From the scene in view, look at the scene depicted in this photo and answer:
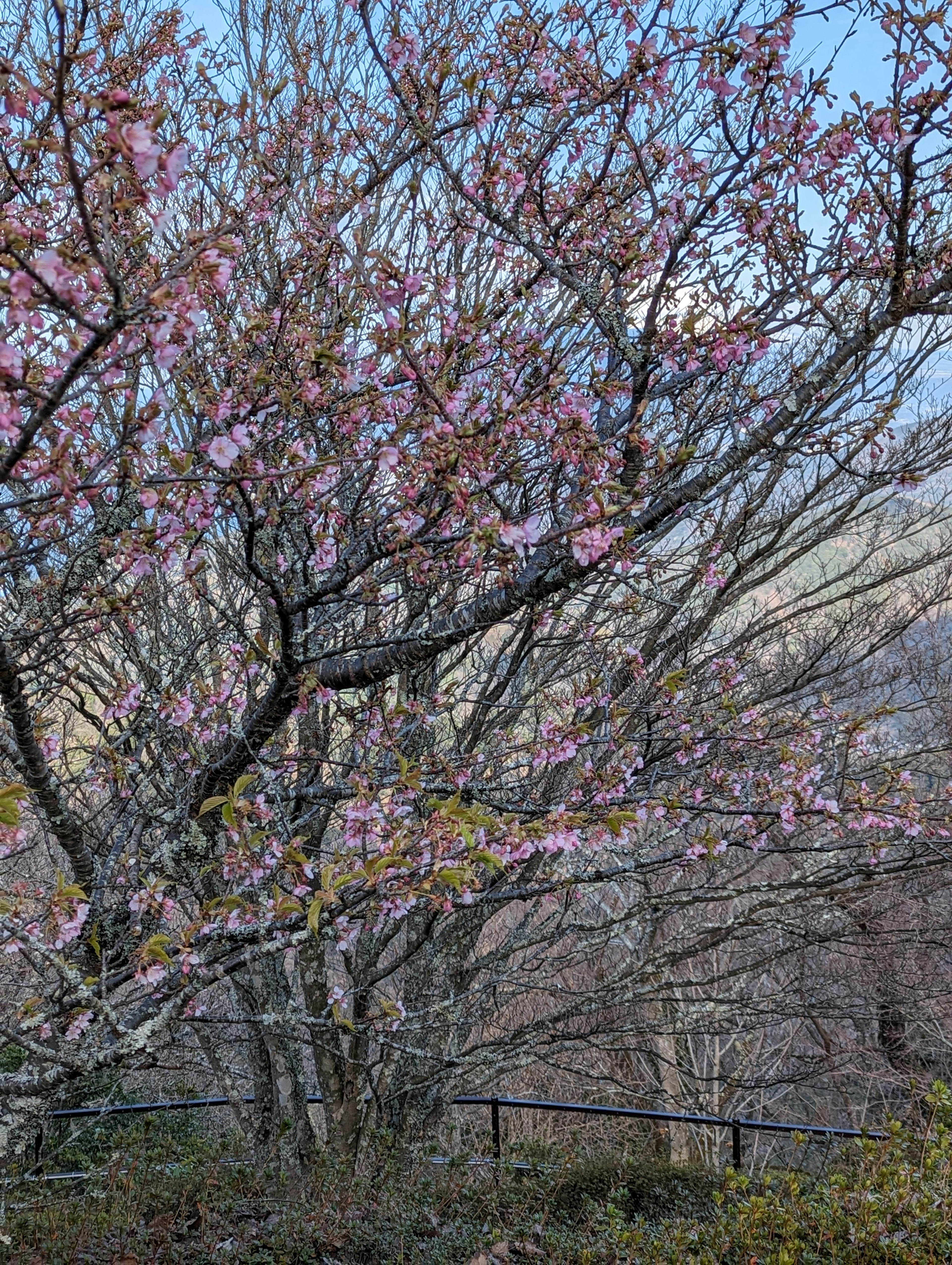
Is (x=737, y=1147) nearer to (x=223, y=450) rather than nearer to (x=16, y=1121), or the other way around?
(x=16, y=1121)

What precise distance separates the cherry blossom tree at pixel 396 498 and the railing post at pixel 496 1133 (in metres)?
0.44

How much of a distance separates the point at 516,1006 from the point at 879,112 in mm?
11684

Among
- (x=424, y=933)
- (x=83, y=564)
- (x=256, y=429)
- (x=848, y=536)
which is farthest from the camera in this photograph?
(x=848, y=536)

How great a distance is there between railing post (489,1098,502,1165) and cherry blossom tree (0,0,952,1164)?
44 centimetres

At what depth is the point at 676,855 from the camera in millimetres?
3410

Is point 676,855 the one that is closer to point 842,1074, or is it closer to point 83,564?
point 83,564

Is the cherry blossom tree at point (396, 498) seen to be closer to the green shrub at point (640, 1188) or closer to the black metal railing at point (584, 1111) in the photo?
the black metal railing at point (584, 1111)

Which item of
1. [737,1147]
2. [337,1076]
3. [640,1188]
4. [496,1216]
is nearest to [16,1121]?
[496,1216]

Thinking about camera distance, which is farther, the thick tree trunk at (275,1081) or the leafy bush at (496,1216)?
the thick tree trunk at (275,1081)

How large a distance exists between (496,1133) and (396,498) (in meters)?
4.25

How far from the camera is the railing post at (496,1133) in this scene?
5102 millimetres

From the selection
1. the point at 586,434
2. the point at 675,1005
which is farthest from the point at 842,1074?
the point at 586,434

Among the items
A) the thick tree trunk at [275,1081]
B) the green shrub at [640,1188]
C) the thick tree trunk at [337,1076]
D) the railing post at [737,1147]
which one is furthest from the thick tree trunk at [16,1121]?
the railing post at [737,1147]

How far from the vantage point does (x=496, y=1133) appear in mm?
5270
